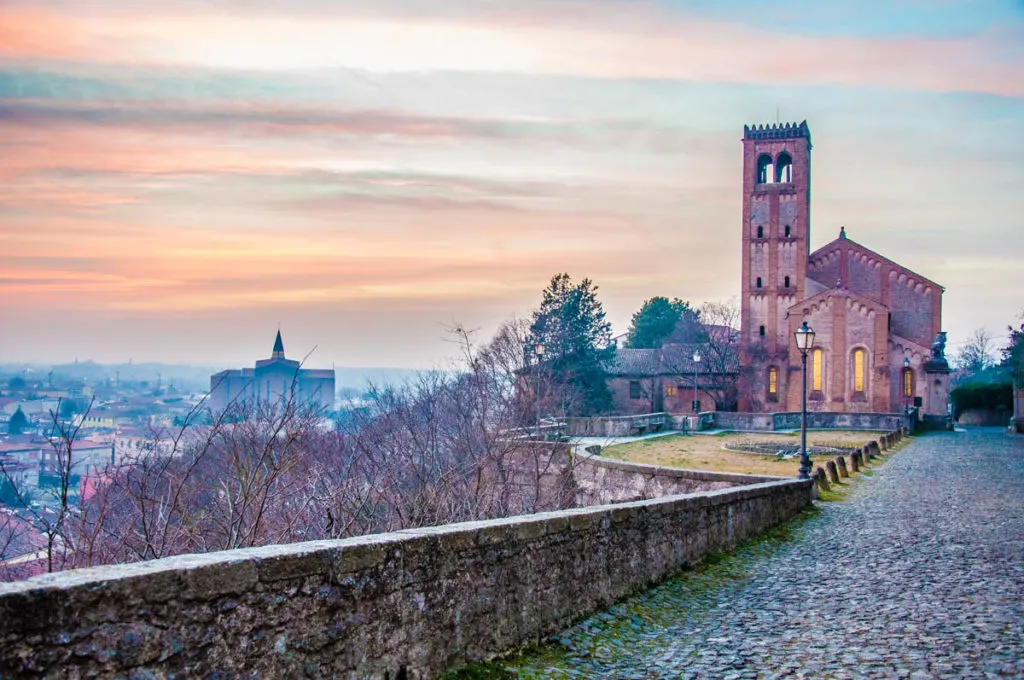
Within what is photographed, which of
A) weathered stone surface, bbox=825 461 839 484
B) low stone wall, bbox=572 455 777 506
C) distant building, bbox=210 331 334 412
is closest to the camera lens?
distant building, bbox=210 331 334 412

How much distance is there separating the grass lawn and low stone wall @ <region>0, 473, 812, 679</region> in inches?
669

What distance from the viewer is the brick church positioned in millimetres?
61312

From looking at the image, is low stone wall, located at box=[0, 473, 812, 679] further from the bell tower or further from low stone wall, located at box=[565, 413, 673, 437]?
the bell tower

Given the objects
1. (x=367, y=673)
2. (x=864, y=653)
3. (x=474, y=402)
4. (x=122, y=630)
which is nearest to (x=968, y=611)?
(x=864, y=653)

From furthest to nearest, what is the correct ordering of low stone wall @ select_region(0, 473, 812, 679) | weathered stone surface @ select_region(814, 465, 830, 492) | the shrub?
the shrub, weathered stone surface @ select_region(814, 465, 830, 492), low stone wall @ select_region(0, 473, 812, 679)

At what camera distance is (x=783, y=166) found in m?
70.1

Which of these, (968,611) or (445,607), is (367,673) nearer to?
(445,607)

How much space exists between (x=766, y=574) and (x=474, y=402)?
608 inches

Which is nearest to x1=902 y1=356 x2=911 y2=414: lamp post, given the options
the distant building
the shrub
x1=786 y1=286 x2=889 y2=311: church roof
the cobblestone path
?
the shrub

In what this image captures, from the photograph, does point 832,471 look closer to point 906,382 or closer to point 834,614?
point 834,614

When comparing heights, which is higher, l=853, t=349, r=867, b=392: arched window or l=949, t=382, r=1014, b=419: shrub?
l=853, t=349, r=867, b=392: arched window

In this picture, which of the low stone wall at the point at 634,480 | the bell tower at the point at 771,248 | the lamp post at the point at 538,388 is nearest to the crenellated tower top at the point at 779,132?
the bell tower at the point at 771,248

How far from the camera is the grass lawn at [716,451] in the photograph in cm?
2592

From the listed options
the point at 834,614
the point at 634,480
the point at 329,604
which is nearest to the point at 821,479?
the point at 634,480
